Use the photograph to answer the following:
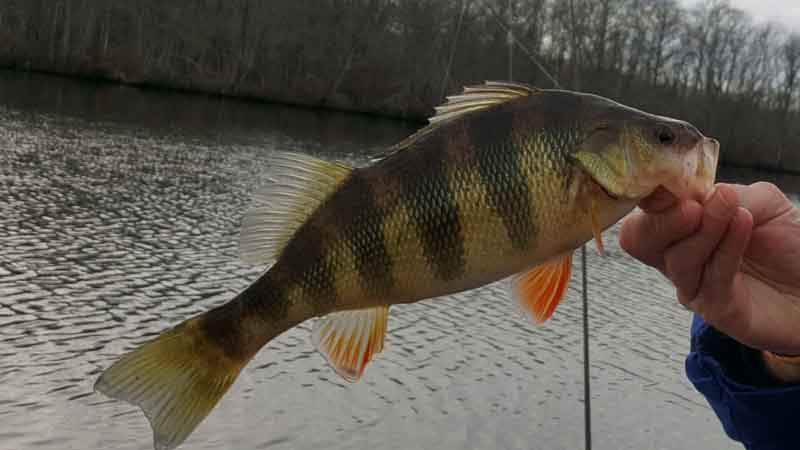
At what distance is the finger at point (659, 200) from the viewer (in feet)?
7.20

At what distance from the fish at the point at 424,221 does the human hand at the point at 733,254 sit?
8cm

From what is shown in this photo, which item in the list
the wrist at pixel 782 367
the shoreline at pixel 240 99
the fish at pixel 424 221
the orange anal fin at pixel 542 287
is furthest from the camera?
the shoreline at pixel 240 99

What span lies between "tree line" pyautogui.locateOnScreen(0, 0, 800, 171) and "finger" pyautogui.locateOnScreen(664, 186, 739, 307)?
52176 mm

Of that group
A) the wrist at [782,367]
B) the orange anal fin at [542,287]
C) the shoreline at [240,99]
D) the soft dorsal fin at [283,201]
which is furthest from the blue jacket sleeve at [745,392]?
the shoreline at [240,99]

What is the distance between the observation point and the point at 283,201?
244cm

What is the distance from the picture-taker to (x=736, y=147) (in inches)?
2260

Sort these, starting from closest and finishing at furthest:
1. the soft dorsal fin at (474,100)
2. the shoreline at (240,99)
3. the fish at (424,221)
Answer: the fish at (424,221), the soft dorsal fin at (474,100), the shoreline at (240,99)

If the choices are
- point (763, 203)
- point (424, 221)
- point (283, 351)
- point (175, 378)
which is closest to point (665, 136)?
point (763, 203)

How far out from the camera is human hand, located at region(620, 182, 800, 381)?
2.16 metres

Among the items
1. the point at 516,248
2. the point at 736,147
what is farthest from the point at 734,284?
the point at 736,147

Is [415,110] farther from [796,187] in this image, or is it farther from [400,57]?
[796,187]

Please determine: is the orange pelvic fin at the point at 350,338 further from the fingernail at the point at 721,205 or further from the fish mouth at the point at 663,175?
the fingernail at the point at 721,205

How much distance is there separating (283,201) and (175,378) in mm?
675

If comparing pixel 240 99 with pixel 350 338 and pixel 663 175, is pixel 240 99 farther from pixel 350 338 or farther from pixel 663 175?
pixel 663 175
